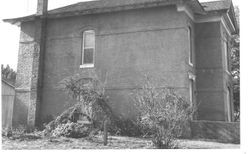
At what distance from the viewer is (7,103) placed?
19812 mm

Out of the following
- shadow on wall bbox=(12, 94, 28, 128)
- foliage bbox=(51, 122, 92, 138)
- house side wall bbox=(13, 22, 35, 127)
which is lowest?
foliage bbox=(51, 122, 92, 138)

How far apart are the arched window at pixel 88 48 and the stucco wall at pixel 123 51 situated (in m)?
0.29

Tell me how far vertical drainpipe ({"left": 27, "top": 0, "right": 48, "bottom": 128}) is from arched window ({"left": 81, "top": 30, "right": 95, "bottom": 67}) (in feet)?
8.50

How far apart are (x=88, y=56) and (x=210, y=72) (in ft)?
23.6

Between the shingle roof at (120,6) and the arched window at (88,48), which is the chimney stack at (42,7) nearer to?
the shingle roof at (120,6)

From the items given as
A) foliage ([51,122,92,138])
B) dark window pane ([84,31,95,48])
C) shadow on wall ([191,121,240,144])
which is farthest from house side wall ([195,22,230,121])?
foliage ([51,122,92,138])

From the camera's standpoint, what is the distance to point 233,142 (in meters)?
13.7

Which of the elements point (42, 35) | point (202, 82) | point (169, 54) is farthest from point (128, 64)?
point (42, 35)

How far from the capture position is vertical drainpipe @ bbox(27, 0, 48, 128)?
1722cm

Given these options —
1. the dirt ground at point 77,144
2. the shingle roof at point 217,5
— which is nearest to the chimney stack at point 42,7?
the dirt ground at point 77,144

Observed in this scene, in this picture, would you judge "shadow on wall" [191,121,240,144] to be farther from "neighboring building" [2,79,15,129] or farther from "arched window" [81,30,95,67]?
"neighboring building" [2,79,15,129]

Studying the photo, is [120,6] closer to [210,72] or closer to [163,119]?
[210,72]

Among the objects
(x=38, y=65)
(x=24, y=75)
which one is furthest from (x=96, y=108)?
(x=24, y=75)
